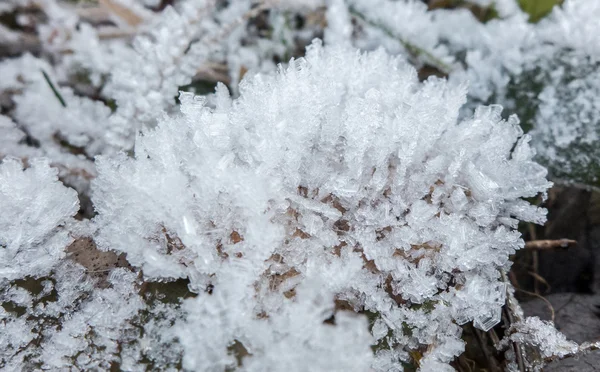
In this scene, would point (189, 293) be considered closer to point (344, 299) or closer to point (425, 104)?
point (344, 299)

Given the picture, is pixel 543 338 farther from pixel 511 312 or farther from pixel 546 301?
pixel 546 301

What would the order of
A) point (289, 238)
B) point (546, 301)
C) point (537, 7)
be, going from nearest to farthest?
point (289, 238) → point (546, 301) → point (537, 7)

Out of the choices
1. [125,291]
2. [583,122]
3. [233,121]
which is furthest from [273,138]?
[583,122]

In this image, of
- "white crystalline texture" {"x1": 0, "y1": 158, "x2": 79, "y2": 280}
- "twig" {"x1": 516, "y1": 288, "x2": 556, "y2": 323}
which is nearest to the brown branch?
"twig" {"x1": 516, "y1": 288, "x2": 556, "y2": 323}

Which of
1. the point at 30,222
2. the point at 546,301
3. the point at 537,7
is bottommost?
the point at 30,222

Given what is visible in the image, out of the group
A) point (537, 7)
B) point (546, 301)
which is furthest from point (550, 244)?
point (537, 7)

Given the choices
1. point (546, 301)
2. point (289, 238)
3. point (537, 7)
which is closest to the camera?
point (289, 238)
